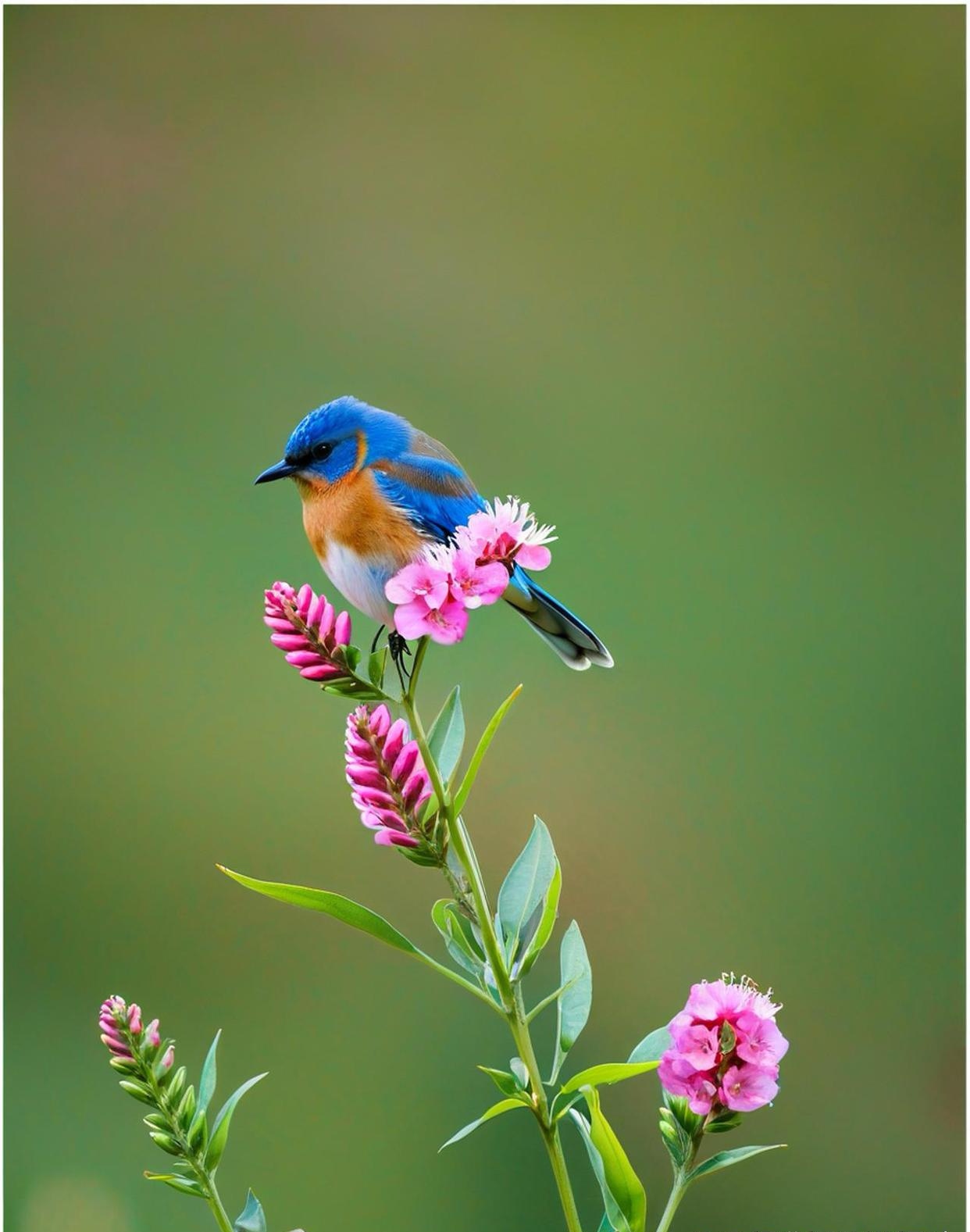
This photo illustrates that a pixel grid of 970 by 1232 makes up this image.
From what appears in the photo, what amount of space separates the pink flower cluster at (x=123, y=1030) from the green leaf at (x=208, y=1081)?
31 mm

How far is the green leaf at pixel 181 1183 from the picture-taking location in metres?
0.52

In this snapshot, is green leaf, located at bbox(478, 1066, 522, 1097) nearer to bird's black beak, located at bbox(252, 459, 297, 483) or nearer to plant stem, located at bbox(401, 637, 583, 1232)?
plant stem, located at bbox(401, 637, 583, 1232)

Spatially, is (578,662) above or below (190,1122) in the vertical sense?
above

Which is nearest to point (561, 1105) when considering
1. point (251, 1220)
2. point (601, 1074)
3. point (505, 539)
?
point (601, 1074)

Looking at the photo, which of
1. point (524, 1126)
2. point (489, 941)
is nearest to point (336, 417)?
point (489, 941)

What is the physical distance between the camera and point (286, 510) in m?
2.04

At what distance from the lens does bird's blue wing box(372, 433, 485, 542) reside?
75cm

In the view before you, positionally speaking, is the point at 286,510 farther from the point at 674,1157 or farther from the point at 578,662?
the point at 674,1157

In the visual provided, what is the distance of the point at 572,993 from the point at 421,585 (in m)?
0.21

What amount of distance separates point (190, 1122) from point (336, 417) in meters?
0.40

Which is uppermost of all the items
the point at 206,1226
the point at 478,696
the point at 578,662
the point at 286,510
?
the point at 286,510

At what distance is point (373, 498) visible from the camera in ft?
2.44

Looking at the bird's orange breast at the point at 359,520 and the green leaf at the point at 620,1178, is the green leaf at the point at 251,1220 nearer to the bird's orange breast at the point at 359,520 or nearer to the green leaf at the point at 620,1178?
the green leaf at the point at 620,1178

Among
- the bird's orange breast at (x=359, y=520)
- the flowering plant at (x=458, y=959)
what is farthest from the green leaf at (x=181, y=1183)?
the bird's orange breast at (x=359, y=520)
